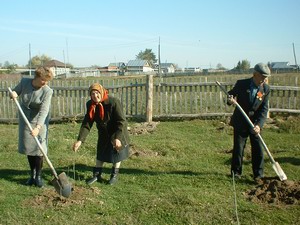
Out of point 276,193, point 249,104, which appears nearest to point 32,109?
point 249,104

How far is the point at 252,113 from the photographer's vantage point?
542 cm

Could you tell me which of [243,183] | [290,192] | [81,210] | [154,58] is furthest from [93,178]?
[154,58]

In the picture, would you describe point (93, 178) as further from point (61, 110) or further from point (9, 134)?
point (61, 110)

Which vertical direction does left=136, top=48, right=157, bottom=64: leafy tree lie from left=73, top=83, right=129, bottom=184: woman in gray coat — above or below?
above

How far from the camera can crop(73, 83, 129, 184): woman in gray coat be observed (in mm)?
5098

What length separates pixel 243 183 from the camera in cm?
541

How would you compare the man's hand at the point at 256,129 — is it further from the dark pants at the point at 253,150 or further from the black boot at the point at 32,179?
the black boot at the point at 32,179

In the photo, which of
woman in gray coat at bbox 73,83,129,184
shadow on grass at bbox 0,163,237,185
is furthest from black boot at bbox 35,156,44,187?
woman in gray coat at bbox 73,83,129,184

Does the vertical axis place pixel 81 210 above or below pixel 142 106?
below

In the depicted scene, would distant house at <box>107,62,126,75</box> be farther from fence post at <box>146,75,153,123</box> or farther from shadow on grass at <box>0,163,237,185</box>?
shadow on grass at <box>0,163,237,185</box>

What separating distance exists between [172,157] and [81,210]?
284 centimetres

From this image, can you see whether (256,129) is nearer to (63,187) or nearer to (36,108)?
(63,187)

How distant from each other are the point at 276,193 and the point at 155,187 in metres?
1.76

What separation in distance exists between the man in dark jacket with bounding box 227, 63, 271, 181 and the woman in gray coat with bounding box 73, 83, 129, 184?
1.72 metres
